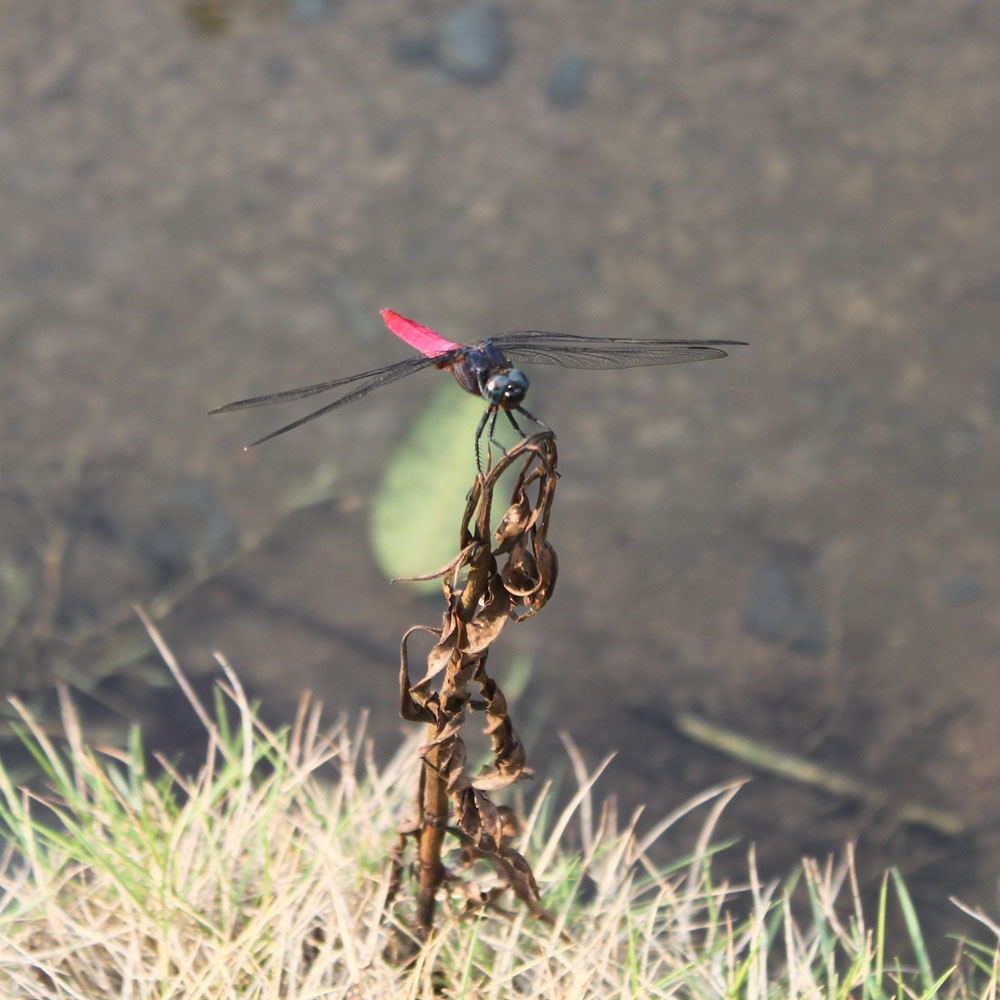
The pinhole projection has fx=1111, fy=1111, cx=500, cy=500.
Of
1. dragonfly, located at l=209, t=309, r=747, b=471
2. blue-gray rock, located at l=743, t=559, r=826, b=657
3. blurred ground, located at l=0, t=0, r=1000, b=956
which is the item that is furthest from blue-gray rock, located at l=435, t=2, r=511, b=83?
dragonfly, located at l=209, t=309, r=747, b=471

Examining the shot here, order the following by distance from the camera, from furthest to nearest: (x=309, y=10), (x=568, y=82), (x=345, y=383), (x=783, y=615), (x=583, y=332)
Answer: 1. (x=309, y=10)
2. (x=568, y=82)
3. (x=583, y=332)
4. (x=783, y=615)
5. (x=345, y=383)

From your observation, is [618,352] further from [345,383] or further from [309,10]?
[309,10]

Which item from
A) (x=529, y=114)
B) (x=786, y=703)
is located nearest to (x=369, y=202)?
(x=529, y=114)

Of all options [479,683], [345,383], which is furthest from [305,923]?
[345,383]

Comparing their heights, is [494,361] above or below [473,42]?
below

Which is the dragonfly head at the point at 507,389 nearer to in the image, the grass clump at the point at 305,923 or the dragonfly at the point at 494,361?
the dragonfly at the point at 494,361

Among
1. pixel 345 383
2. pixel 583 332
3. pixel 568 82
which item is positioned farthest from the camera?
pixel 568 82
